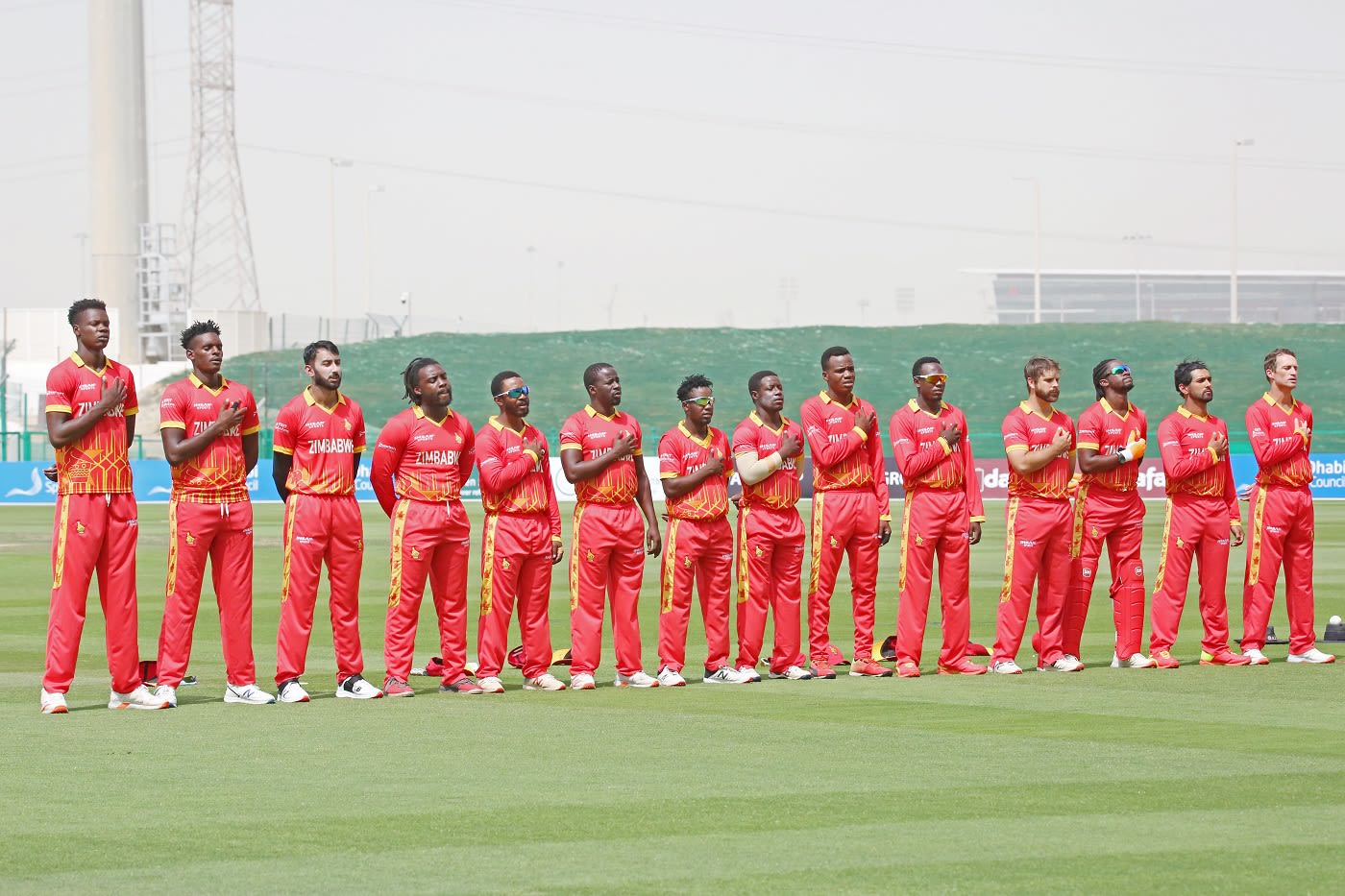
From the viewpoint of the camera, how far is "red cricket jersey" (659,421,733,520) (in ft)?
42.1

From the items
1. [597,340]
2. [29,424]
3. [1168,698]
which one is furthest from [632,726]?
[597,340]

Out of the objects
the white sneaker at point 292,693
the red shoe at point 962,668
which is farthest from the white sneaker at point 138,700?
the red shoe at point 962,668

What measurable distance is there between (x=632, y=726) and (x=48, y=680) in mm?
3501

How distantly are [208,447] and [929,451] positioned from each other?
4.80 metres

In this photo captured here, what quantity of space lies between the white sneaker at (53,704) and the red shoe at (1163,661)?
718 cm

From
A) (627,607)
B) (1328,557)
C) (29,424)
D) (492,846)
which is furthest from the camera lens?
(29,424)

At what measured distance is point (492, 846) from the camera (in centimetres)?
693

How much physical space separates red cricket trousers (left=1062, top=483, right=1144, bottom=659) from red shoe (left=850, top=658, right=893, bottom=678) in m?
1.30

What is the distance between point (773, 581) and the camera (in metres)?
13.2

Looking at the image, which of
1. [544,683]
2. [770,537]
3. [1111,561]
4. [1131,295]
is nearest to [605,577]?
[544,683]

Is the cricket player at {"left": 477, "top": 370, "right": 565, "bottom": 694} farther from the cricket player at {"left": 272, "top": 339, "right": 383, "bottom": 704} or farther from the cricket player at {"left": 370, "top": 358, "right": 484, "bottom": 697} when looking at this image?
the cricket player at {"left": 272, "top": 339, "right": 383, "bottom": 704}

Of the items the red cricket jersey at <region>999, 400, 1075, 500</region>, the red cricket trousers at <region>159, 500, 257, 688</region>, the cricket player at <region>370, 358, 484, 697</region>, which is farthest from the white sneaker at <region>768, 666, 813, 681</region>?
the red cricket trousers at <region>159, 500, 257, 688</region>

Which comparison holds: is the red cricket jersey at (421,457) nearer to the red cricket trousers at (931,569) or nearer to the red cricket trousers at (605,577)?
the red cricket trousers at (605,577)

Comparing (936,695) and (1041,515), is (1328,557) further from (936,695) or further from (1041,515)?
(936,695)
